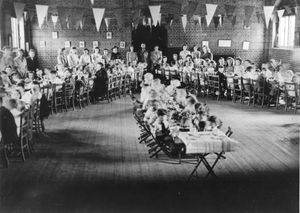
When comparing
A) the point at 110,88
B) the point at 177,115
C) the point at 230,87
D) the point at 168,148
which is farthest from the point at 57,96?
the point at 168,148

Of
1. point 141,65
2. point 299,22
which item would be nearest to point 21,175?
point 141,65

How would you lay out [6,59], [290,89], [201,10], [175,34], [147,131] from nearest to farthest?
1. [147,131]
2. [290,89]
3. [6,59]
4. [201,10]
5. [175,34]

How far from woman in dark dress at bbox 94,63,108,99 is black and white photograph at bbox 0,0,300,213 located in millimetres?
33

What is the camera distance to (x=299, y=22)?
639 inches

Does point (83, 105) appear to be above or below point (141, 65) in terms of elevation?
below

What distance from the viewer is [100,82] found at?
13.7m

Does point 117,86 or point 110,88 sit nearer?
point 110,88

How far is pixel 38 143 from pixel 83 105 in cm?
464

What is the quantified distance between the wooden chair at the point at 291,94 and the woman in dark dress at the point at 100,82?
5.63 metres

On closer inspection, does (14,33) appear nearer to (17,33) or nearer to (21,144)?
(17,33)

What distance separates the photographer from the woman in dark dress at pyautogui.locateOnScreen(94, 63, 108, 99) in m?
13.5

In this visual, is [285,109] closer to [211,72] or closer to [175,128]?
[211,72]

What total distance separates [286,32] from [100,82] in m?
9.04

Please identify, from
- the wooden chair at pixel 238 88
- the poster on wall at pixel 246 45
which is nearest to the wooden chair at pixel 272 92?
the wooden chair at pixel 238 88
